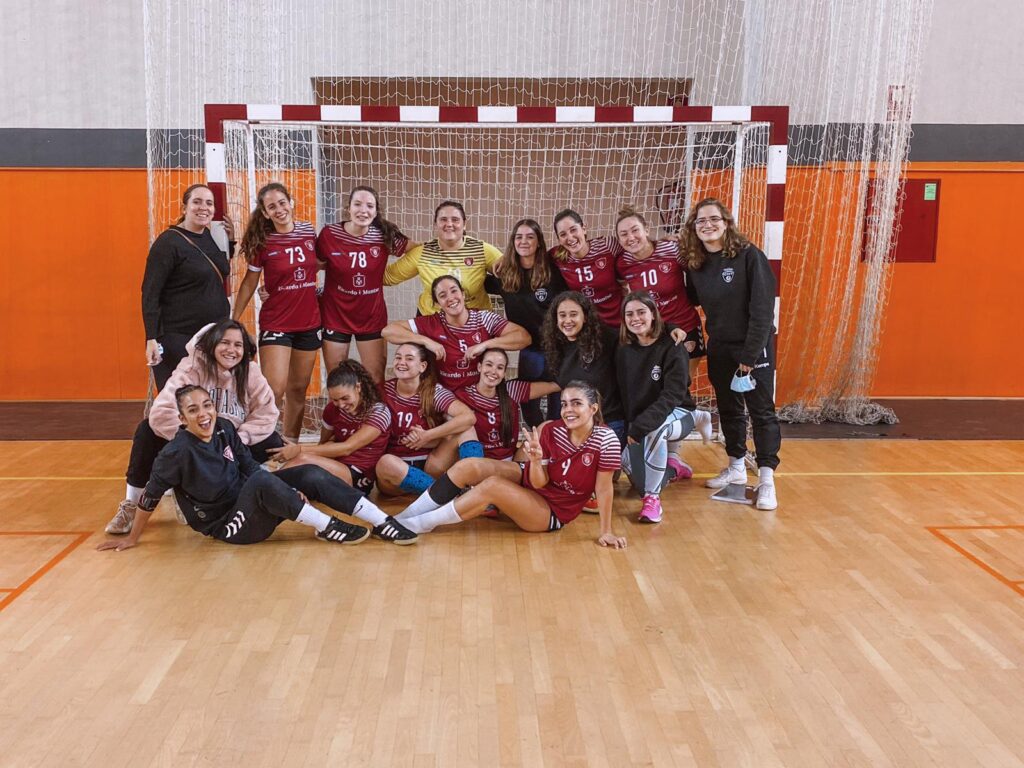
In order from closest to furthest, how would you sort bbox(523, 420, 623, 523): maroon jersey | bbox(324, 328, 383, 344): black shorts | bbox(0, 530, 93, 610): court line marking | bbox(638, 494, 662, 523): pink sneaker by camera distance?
bbox(0, 530, 93, 610): court line marking < bbox(523, 420, 623, 523): maroon jersey < bbox(638, 494, 662, 523): pink sneaker < bbox(324, 328, 383, 344): black shorts

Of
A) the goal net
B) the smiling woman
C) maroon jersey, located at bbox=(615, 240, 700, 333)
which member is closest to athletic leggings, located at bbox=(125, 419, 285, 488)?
the smiling woman

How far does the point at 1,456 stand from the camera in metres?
6.09

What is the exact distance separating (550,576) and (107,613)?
5.75 feet

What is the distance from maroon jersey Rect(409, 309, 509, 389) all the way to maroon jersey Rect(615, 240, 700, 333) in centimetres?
79

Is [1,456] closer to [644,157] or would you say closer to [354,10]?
[354,10]

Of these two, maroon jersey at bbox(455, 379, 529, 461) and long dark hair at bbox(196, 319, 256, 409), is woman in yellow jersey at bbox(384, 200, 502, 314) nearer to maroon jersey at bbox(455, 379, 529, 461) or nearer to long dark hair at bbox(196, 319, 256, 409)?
maroon jersey at bbox(455, 379, 529, 461)

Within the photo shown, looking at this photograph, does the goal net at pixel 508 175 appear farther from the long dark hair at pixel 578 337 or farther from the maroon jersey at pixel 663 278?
the long dark hair at pixel 578 337

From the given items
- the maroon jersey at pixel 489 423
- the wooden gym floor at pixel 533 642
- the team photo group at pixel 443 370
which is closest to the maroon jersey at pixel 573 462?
the team photo group at pixel 443 370

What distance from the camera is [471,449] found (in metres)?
4.92

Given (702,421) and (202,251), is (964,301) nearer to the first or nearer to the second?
(702,421)

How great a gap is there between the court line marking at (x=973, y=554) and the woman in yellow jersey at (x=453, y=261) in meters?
2.76

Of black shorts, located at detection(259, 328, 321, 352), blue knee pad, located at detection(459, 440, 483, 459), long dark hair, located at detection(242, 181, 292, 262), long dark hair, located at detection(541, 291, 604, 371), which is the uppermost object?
long dark hair, located at detection(242, 181, 292, 262)

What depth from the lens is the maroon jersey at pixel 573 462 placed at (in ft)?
13.9

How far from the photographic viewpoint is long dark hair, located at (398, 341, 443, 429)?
497cm
